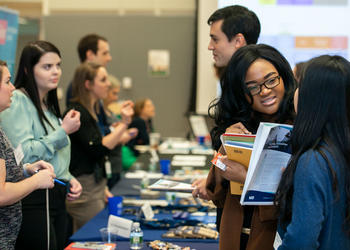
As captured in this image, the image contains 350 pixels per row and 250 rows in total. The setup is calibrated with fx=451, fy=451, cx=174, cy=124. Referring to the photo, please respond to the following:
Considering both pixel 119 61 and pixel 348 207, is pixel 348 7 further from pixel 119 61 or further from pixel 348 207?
pixel 348 207

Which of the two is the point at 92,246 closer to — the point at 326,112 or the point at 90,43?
the point at 326,112

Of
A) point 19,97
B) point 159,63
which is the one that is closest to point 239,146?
point 19,97

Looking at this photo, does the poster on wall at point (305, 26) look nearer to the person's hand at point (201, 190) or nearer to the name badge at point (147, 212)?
the name badge at point (147, 212)

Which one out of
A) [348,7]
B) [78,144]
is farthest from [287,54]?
[78,144]

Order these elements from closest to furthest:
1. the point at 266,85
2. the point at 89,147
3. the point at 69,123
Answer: the point at 266,85 → the point at 69,123 → the point at 89,147

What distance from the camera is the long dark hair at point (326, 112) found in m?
1.28

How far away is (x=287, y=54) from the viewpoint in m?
6.71

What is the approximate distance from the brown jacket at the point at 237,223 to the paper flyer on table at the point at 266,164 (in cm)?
12

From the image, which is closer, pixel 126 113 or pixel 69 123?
pixel 69 123

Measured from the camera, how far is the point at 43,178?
1897mm

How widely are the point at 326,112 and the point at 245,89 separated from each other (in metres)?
0.46

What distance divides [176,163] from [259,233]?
2898 millimetres

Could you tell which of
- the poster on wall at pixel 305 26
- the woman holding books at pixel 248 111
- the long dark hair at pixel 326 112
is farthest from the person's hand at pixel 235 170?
the poster on wall at pixel 305 26

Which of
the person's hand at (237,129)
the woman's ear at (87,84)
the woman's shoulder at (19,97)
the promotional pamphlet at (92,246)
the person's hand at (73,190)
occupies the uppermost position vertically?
the woman's ear at (87,84)
